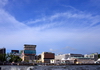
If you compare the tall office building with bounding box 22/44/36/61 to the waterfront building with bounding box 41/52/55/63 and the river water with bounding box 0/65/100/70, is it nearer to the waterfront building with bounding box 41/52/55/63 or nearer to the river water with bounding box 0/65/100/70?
the waterfront building with bounding box 41/52/55/63

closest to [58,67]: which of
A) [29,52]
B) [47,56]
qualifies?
[47,56]

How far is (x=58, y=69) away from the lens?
1752 inches

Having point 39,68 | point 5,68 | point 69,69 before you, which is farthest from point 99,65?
point 5,68

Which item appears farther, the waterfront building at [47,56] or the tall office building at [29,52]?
the tall office building at [29,52]

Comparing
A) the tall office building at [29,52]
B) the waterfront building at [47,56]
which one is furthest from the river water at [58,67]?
the tall office building at [29,52]

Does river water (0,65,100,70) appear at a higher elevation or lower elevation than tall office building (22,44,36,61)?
lower

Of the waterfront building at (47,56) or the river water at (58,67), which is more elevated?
the waterfront building at (47,56)

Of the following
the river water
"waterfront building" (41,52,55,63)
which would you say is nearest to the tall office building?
"waterfront building" (41,52,55,63)

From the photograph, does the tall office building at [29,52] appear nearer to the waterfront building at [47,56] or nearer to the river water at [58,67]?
the waterfront building at [47,56]

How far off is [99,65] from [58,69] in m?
17.3

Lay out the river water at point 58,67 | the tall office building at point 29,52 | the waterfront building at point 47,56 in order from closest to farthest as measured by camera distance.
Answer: the river water at point 58,67 → the waterfront building at point 47,56 → the tall office building at point 29,52

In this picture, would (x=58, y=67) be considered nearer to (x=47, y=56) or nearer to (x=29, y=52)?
(x=47, y=56)

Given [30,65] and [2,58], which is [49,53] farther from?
[30,65]

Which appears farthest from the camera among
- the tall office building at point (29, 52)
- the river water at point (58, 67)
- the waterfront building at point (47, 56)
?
the tall office building at point (29, 52)
